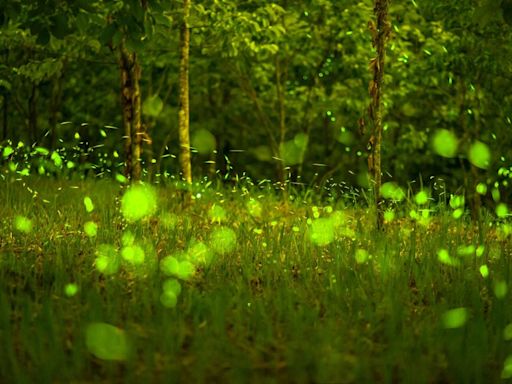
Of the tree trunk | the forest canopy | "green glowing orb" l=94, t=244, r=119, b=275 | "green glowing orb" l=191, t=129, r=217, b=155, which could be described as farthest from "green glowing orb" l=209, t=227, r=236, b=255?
"green glowing orb" l=191, t=129, r=217, b=155

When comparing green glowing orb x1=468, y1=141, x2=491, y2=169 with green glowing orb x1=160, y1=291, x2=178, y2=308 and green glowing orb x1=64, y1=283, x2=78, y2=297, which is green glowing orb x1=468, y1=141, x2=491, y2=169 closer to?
green glowing orb x1=160, y1=291, x2=178, y2=308

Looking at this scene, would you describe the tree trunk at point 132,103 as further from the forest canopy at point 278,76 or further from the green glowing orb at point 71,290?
the green glowing orb at point 71,290

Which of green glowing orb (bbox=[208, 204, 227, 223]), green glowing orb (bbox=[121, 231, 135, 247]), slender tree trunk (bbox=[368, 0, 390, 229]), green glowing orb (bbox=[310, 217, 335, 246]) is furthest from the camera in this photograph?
green glowing orb (bbox=[208, 204, 227, 223])

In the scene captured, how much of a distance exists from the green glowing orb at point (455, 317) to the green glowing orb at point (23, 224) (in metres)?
3.82

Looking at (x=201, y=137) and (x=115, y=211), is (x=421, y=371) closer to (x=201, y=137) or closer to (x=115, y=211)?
(x=115, y=211)

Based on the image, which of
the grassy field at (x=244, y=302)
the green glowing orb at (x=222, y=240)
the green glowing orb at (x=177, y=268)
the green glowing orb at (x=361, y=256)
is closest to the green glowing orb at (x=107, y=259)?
the grassy field at (x=244, y=302)

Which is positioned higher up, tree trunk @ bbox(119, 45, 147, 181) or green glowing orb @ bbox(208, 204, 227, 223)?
tree trunk @ bbox(119, 45, 147, 181)

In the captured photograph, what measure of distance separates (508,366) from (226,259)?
255 centimetres

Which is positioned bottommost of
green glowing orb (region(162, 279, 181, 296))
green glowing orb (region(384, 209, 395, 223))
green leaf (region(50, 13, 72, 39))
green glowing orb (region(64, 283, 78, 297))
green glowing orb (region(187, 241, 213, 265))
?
green glowing orb (region(384, 209, 395, 223))

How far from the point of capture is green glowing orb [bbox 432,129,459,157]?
A: 527 inches

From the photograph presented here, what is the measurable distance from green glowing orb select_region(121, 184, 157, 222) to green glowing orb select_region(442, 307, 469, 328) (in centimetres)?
355

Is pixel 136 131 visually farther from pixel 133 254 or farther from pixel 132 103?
pixel 133 254

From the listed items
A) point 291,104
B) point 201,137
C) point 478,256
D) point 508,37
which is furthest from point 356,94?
point 478,256

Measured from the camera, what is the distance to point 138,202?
823 centimetres
